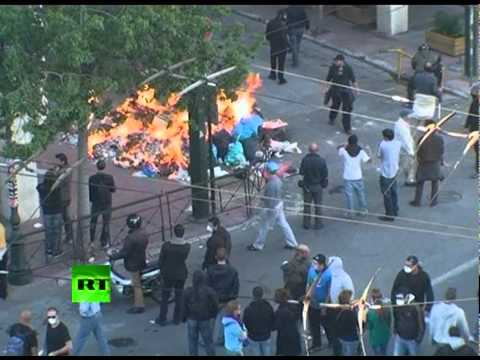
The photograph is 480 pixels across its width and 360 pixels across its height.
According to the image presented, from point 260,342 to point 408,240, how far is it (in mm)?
4837

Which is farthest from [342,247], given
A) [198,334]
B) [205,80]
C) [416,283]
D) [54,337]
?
[54,337]

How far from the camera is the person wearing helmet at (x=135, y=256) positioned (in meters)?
18.5

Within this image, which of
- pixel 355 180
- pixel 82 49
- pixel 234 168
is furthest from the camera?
pixel 234 168

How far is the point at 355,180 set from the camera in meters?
21.2

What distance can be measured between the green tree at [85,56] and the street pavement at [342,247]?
250cm

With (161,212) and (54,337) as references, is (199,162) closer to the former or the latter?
(161,212)

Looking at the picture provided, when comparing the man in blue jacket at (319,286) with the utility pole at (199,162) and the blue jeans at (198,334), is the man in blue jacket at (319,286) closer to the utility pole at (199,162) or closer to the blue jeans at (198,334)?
the blue jeans at (198,334)

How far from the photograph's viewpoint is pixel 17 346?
53.5 ft

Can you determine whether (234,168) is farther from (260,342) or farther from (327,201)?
(260,342)

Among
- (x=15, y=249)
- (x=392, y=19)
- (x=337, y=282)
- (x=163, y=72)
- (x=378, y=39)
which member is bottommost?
(x=378, y=39)

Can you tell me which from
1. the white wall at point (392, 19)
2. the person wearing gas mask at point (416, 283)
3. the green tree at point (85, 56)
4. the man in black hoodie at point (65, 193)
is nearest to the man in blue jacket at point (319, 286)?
the person wearing gas mask at point (416, 283)

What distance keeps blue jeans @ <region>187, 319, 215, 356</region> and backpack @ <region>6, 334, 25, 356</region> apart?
212 centimetres

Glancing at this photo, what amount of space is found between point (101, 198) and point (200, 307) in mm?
4381

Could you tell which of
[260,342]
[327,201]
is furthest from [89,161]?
[260,342]
